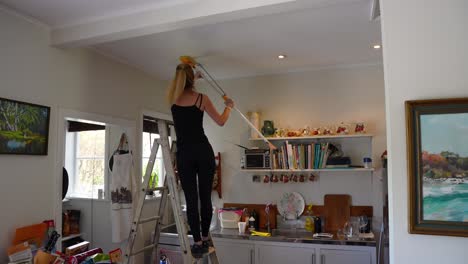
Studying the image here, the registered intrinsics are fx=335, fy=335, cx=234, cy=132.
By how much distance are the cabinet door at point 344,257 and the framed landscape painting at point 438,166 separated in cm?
173

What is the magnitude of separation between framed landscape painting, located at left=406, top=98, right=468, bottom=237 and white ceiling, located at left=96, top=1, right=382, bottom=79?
3.36ft

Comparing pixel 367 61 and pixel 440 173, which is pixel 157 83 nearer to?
pixel 367 61

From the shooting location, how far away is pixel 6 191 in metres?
2.34

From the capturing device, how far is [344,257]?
320cm

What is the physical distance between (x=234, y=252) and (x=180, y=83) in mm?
2089

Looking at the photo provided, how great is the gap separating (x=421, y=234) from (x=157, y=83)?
3.42 m

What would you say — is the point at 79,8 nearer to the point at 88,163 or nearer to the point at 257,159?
the point at 257,159

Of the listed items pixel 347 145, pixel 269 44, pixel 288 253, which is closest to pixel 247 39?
pixel 269 44

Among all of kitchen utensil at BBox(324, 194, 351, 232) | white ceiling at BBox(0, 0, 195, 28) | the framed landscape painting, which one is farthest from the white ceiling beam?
kitchen utensil at BBox(324, 194, 351, 232)

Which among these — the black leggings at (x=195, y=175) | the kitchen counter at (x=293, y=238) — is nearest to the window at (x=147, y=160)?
the kitchen counter at (x=293, y=238)

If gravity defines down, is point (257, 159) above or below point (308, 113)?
below

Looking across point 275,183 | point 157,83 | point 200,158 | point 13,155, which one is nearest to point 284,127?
point 275,183

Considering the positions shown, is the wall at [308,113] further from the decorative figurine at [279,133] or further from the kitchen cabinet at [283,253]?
the kitchen cabinet at [283,253]

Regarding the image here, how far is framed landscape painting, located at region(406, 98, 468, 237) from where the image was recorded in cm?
154
